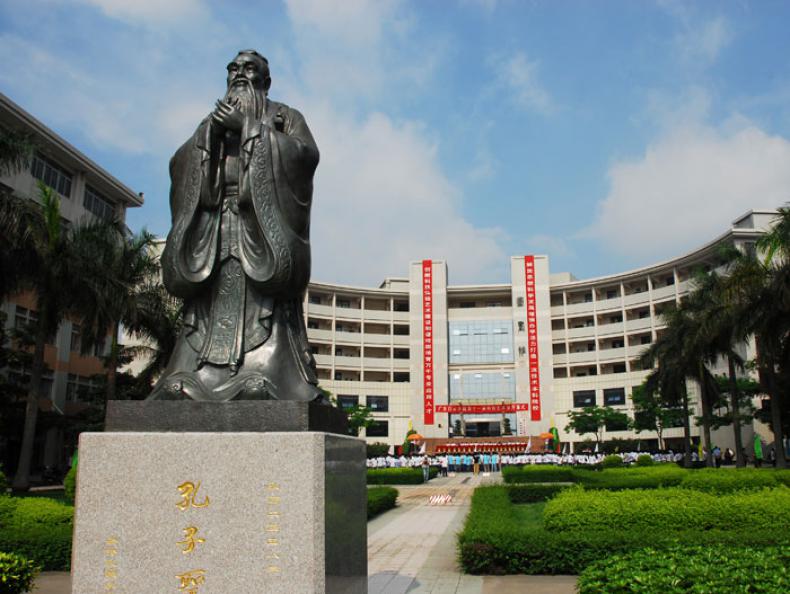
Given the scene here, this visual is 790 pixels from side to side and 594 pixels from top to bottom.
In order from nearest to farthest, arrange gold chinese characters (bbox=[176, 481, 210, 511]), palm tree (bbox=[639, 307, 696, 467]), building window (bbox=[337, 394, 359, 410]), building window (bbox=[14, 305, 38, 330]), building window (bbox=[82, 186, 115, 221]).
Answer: gold chinese characters (bbox=[176, 481, 210, 511])
building window (bbox=[14, 305, 38, 330])
palm tree (bbox=[639, 307, 696, 467])
building window (bbox=[82, 186, 115, 221])
building window (bbox=[337, 394, 359, 410])

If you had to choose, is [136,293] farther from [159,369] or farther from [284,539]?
[284,539]

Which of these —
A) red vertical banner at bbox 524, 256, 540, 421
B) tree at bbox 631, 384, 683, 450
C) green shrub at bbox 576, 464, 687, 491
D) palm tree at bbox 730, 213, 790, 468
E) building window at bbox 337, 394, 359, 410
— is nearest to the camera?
palm tree at bbox 730, 213, 790, 468

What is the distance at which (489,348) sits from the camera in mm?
61406

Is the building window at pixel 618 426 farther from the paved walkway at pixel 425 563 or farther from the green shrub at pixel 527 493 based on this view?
the paved walkway at pixel 425 563

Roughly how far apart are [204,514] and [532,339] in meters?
57.4

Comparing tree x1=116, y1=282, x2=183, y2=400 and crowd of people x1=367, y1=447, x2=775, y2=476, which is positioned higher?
tree x1=116, y1=282, x2=183, y2=400

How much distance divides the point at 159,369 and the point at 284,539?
2493 cm

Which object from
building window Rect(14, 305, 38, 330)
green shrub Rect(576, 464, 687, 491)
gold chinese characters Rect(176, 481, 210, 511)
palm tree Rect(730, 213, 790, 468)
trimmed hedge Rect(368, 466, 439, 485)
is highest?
building window Rect(14, 305, 38, 330)

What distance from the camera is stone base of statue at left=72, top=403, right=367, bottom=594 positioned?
387 centimetres

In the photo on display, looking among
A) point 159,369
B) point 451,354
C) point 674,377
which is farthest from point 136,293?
point 451,354

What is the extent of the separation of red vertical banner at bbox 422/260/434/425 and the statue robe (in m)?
55.4

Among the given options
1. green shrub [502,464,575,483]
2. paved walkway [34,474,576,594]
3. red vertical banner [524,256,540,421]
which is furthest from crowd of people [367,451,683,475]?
paved walkway [34,474,576,594]

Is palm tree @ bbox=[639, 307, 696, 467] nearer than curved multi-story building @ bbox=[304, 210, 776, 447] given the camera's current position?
Yes

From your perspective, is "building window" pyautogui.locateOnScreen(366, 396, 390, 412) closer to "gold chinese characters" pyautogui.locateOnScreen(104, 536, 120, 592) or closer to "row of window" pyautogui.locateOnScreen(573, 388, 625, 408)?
"row of window" pyautogui.locateOnScreen(573, 388, 625, 408)
